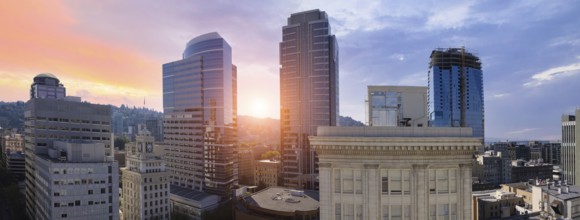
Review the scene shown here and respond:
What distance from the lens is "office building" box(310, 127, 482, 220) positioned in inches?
1022

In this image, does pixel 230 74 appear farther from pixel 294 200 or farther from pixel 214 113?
pixel 294 200

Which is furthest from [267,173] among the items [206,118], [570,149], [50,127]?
[570,149]

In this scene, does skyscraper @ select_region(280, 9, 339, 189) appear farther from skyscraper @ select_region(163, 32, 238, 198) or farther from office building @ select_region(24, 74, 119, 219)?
office building @ select_region(24, 74, 119, 219)

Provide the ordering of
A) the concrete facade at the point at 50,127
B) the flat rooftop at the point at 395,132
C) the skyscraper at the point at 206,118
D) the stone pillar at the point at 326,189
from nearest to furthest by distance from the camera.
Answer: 1. the flat rooftop at the point at 395,132
2. the stone pillar at the point at 326,189
3. the concrete facade at the point at 50,127
4. the skyscraper at the point at 206,118

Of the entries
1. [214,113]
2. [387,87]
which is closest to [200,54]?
[214,113]

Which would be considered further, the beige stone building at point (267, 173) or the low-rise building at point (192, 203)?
the beige stone building at point (267, 173)

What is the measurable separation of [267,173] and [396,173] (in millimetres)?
158652

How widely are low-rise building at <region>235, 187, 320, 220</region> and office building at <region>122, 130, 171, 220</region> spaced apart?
28884 millimetres

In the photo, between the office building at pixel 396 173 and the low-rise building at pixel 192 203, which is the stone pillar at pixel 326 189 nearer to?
the office building at pixel 396 173

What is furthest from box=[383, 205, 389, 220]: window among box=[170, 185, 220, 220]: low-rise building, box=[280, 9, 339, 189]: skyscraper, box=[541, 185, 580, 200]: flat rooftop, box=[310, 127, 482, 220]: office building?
box=[280, 9, 339, 189]: skyscraper

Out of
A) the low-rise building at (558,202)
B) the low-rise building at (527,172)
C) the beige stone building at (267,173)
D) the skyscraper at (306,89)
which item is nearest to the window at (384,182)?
the low-rise building at (558,202)

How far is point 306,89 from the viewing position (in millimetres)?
156375

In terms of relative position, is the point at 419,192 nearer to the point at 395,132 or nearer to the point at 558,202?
the point at 395,132

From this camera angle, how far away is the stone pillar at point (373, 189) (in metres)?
26.0
